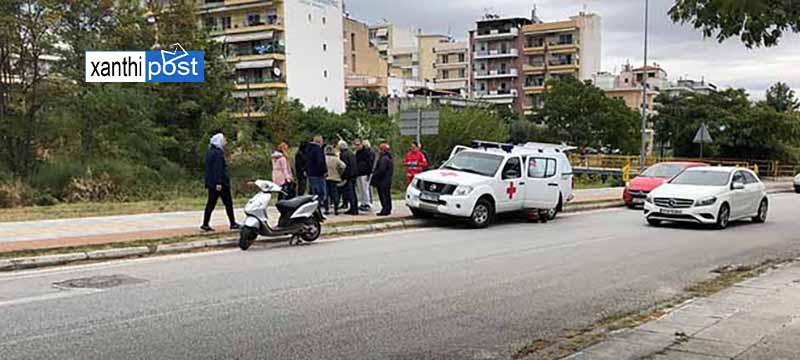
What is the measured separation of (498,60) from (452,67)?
12979mm

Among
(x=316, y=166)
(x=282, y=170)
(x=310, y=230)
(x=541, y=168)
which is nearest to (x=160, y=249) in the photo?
(x=310, y=230)

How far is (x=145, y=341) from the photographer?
6223 millimetres

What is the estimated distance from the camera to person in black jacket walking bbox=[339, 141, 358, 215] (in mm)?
16734

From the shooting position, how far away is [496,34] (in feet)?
325

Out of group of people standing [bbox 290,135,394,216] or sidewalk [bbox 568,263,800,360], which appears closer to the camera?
sidewalk [bbox 568,263,800,360]

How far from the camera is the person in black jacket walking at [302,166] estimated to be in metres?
16.1

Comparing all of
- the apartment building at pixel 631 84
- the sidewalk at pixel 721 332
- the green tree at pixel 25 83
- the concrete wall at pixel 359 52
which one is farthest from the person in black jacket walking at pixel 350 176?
the concrete wall at pixel 359 52

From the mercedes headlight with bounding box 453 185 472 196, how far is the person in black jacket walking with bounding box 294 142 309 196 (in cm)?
335

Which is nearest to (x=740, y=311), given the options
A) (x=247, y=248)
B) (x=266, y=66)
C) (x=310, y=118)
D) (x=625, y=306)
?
(x=625, y=306)

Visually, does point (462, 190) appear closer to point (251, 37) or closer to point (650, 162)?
point (650, 162)

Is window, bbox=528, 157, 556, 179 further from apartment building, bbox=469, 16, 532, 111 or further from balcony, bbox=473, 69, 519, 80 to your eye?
balcony, bbox=473, 69, 519, 80

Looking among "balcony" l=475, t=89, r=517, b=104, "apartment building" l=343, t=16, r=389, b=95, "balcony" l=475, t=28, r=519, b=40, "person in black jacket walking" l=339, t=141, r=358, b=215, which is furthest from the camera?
"balcony" l=475, t=28, r=519, b=40

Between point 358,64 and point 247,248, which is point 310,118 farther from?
point 247,248

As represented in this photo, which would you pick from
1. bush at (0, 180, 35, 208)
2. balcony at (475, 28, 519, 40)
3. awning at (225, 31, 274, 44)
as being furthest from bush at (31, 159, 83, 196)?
balcony at (475, 28, 519, 40)
